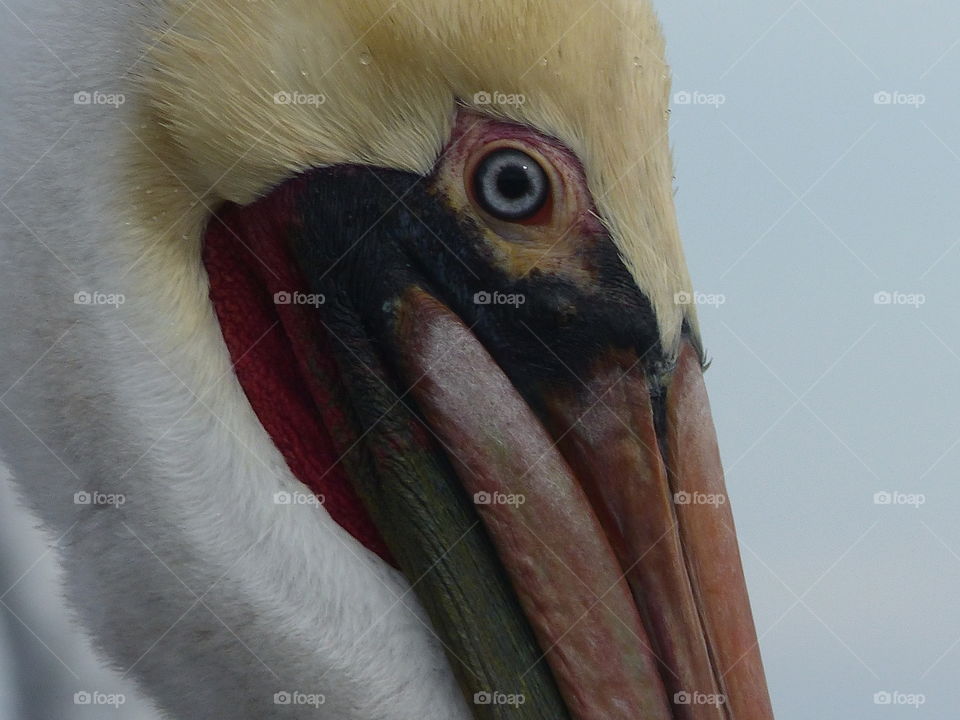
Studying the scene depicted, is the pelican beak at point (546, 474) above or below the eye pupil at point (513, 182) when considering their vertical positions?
below

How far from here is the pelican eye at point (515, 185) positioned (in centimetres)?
204

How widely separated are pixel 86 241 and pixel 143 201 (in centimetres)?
12

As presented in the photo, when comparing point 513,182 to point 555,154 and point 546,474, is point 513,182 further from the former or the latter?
point 546,474

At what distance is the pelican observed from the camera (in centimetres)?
198

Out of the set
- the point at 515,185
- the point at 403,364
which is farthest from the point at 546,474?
the point at 515,185

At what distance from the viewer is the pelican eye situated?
2.04m

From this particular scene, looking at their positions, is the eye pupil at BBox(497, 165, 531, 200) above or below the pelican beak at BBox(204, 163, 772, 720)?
above

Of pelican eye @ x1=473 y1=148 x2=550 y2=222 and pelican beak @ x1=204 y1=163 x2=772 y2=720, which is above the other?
pelican eye @ x1=473 y1=148 x2=550 y2=222

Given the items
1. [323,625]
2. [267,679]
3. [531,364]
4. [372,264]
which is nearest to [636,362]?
[531,364]

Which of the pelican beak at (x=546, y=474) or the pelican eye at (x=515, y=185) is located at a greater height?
the pelican eye at (x=515, y=185)

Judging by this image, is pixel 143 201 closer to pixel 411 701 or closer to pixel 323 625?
pixel 323 625

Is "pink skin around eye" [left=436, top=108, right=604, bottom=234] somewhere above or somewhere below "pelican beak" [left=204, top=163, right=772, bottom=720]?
above

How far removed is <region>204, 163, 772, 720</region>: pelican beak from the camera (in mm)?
2010

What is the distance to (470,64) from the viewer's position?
1.98m
